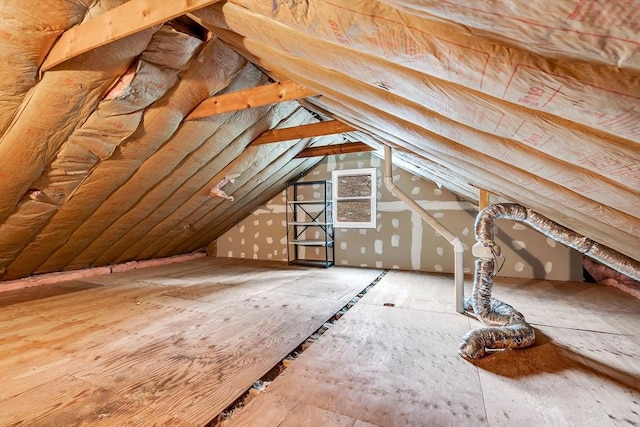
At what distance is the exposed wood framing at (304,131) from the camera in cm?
303

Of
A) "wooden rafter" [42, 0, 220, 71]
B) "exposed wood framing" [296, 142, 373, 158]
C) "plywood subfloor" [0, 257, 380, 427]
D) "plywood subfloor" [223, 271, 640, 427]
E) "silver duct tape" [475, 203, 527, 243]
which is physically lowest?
"plywood subfloor" [0, 257, 380, 427]

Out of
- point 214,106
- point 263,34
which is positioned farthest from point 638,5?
point 214,106

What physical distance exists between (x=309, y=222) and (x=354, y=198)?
42.7 inches

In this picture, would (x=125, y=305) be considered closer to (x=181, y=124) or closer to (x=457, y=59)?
(x=181, y=124)

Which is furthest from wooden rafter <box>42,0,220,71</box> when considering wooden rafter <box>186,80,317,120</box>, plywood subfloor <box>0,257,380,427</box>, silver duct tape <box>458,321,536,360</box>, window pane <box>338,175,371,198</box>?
window pane <box>338,175,371,198</box>

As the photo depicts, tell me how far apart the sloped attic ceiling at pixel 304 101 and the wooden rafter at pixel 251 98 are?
0.07 meters

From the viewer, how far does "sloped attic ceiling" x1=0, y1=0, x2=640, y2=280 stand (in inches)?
Result: 25.0

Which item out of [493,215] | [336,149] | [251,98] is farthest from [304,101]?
[493,215]

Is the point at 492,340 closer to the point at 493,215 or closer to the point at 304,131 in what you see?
the point at 493,215

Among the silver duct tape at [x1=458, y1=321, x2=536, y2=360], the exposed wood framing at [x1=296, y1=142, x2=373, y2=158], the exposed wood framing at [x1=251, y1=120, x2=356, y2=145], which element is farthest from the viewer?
the exposed wood framing at [x1=296, y1=142, x2=373, y2=158]

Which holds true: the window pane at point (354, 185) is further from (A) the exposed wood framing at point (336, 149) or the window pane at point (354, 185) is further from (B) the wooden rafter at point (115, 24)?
(B) the wooden rafter at point (115, 24)

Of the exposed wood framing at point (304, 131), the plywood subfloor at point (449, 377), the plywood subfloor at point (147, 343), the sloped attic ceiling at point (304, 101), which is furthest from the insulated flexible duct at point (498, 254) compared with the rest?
the exposed wood framing at point (304, 131)

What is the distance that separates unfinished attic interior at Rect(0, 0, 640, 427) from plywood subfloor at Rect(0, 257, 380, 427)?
2 centimetres

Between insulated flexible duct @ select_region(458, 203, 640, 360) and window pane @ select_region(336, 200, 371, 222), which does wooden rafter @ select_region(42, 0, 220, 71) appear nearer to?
insulated flexible duct @ select_region(458, 203, 640, 360)
